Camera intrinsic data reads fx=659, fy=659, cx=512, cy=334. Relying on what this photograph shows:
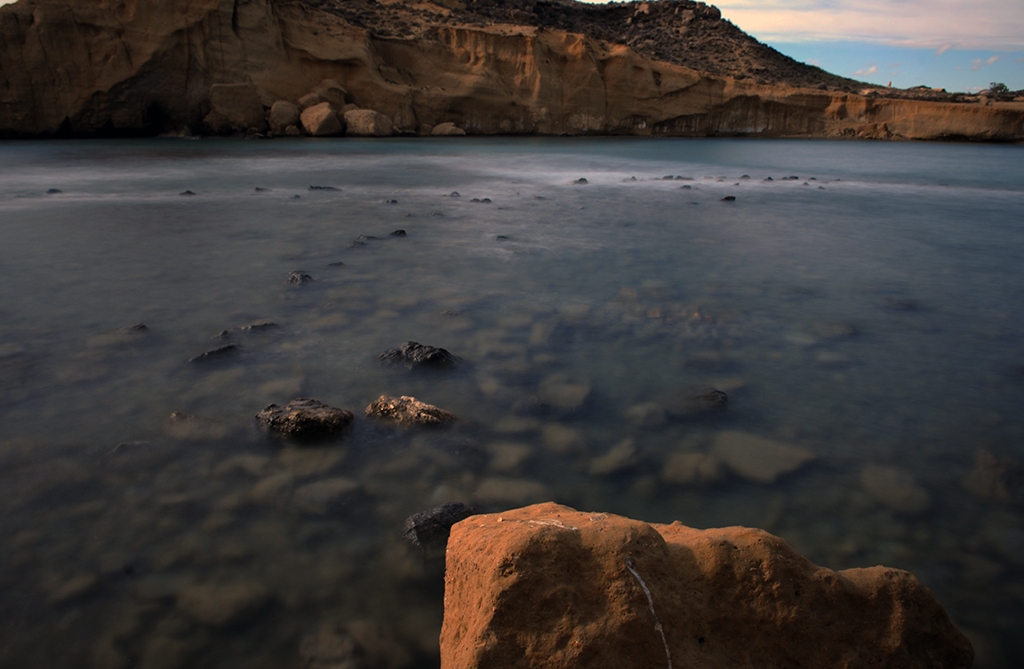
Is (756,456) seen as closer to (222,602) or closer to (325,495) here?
(325,495)

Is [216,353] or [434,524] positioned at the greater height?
[216,353]

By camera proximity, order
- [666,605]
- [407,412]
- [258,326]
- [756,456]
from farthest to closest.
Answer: [258,326], [407,412], [756,456], [666,605]

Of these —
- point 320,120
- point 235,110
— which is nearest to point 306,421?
point 320,120

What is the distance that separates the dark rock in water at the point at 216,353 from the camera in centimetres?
361

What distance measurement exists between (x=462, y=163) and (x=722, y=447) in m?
14.8

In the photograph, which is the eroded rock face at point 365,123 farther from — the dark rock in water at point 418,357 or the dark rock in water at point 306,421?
the dark rock in water at point 306,421

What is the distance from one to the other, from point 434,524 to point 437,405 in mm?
992

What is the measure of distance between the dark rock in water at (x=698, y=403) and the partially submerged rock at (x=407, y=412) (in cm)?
107

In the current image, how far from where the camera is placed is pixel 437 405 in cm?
319

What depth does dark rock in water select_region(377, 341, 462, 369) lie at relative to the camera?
358cm

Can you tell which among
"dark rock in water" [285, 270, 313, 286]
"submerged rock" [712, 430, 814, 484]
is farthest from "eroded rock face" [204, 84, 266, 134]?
"submerged rock" [712, 430, 814, 484]

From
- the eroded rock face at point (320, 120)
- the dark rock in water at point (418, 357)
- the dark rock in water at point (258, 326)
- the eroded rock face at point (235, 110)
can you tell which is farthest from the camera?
the eroded rock face at point (320, 120)

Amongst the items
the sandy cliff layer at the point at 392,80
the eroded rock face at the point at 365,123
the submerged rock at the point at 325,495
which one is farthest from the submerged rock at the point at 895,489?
the sandy cliff layer at the point at 392,80

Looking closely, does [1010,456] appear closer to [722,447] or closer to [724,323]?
[722,447]
